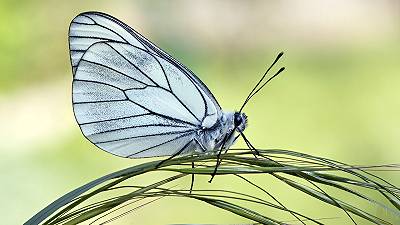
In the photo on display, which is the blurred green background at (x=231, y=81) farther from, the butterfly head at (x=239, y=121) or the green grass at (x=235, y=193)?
the green grass at (x=235, y=193)

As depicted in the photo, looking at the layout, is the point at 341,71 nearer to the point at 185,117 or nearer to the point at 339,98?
the point at 339,98

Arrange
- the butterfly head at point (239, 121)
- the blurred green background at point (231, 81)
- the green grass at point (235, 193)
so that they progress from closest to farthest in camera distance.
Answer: the green grass at point (235, 193) → the butterfly head at point (239, 121) → the blurred green background at point (231, 81)

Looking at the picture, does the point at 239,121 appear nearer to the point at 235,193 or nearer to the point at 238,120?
the point at 238,120

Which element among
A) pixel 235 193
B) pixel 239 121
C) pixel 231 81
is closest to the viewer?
pixel 235 193

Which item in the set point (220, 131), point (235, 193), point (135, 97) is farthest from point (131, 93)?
point (235, 193)

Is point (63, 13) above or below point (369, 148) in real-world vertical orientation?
above

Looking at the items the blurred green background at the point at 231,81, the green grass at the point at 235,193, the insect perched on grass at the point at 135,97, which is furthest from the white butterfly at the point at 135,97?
the blurred green background at the point at 231,81

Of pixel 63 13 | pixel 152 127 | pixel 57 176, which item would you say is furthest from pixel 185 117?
pixel 63 13
